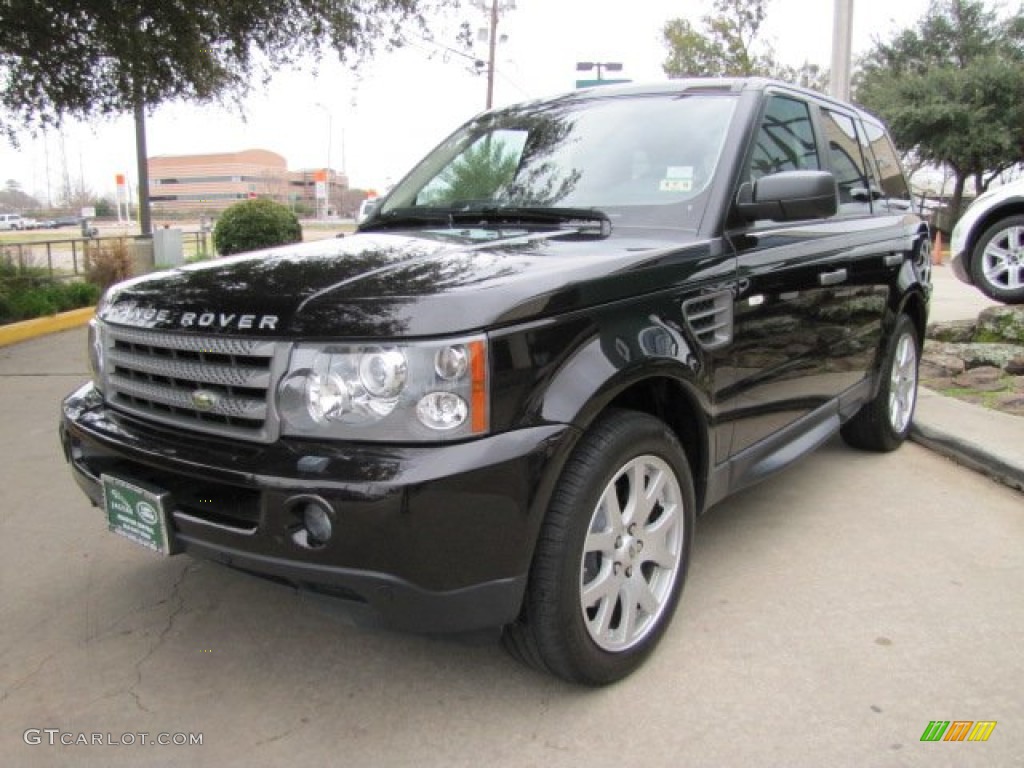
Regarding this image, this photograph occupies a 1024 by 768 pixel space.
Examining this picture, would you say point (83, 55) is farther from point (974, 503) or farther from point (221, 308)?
point (974, 503)

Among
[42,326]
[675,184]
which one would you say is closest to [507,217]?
[675,184]

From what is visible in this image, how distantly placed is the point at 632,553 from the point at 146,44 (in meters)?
7.92

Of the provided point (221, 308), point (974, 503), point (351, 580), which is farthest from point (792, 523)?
point (221, 308)

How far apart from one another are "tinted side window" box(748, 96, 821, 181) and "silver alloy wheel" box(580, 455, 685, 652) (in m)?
1.28

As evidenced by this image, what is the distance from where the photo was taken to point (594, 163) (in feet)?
10.6

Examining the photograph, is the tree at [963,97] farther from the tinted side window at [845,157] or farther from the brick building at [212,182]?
the brick building at [212,182]

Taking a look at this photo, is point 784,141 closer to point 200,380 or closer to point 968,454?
point 968,454

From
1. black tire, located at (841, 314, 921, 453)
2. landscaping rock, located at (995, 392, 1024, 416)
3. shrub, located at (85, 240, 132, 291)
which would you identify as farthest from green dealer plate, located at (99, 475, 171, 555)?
shrub, located at (85, 240, 132, 291)

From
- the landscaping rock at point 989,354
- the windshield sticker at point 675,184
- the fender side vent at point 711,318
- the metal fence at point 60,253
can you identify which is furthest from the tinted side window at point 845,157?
the metal fence at point 60,253

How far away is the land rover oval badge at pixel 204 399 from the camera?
2.24m

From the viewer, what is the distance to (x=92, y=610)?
3014 mm

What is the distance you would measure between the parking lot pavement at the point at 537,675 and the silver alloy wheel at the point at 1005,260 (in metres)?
4.03

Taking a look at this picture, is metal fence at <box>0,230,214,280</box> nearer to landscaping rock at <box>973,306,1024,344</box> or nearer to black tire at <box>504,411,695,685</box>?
black tire at <box>504,411,695,685</box>

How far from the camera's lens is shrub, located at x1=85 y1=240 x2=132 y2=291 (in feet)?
38.4
